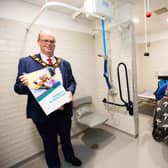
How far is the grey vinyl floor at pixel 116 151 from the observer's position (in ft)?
5.82

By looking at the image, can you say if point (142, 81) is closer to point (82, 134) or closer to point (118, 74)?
point (118, 74)

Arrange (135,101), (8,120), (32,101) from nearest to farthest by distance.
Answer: (32,101), (8,120), (135,101)

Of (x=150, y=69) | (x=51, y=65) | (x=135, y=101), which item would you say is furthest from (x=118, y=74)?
(x=150, y=69)

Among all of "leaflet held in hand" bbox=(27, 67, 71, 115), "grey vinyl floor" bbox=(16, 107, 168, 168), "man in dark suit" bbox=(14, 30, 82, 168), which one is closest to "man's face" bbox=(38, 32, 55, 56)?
"man in dark suit" bbox=(14, 30, 82, 168)

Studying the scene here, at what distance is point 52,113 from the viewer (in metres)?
1.50

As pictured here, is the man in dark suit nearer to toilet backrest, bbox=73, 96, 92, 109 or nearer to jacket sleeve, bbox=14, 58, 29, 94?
jacket sleeve, bbox=14, 58, 29, 94

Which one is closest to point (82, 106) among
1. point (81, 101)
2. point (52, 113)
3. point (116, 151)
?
point (81, 101)

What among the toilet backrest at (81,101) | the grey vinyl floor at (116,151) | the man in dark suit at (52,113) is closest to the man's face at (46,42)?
the man in dark suit at (52,113)

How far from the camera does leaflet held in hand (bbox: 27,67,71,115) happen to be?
50.0 inches

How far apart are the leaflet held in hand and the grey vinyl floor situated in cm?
103

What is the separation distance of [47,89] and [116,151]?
58.0 inches

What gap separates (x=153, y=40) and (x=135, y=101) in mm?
3008

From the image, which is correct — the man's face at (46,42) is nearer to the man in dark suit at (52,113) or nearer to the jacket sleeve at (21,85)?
the man in dark suit at (52,113)

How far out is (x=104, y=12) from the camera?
158 centimetres
